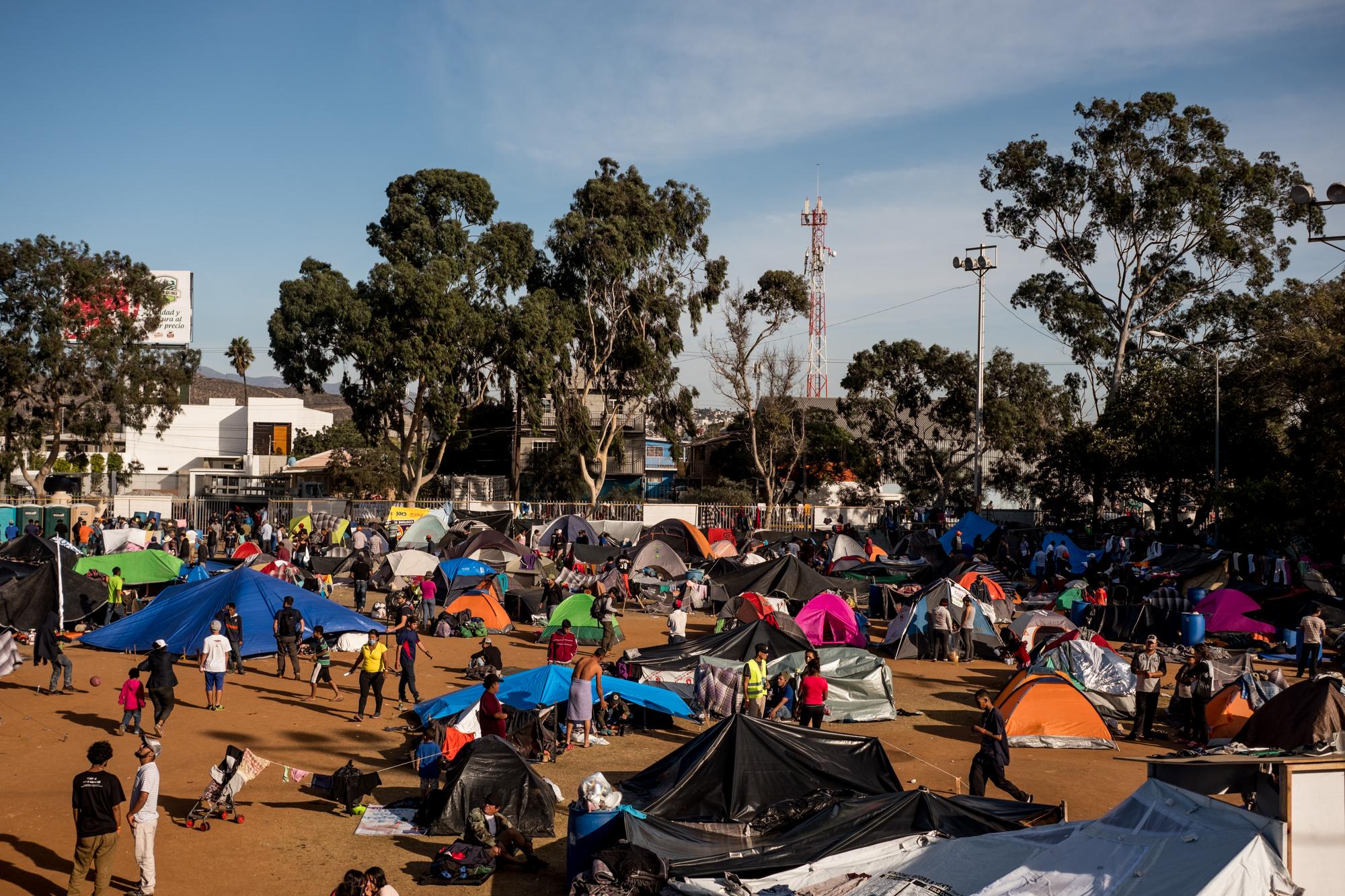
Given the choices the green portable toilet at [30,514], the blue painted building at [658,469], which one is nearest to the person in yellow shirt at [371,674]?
the green portable toilet at [30,514]

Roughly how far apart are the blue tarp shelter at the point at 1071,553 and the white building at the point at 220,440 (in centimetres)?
4507

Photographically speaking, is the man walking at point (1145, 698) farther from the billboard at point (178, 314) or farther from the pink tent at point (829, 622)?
the billboard at point (178, 314)

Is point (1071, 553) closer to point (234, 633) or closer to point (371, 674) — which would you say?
point (371, 674)

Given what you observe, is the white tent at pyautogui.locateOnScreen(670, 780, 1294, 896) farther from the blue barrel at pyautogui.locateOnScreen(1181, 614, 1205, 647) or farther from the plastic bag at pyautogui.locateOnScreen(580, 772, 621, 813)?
the blue barrel at pyautogui.locateOnScreen(1181, 614, 1205, 647)

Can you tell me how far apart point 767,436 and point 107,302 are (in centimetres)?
2879

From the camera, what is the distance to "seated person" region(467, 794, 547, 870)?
30.9 ft

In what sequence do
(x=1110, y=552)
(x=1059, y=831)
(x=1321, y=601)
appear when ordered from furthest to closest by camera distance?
(x=1110, y=552) < (x=1321, y=601) < (x=1059, y=831)

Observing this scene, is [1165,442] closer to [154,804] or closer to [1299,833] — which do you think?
[1299,833]

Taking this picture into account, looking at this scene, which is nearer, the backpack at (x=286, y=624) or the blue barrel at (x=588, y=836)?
the blue barrel at (x=588, y=836)

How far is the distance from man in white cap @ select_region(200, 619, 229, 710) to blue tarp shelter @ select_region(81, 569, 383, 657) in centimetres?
273

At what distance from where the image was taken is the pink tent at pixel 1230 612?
68.0 ft

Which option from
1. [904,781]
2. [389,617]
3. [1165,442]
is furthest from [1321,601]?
[389,617]

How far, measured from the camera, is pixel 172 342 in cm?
6150

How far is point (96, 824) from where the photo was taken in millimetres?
8156
